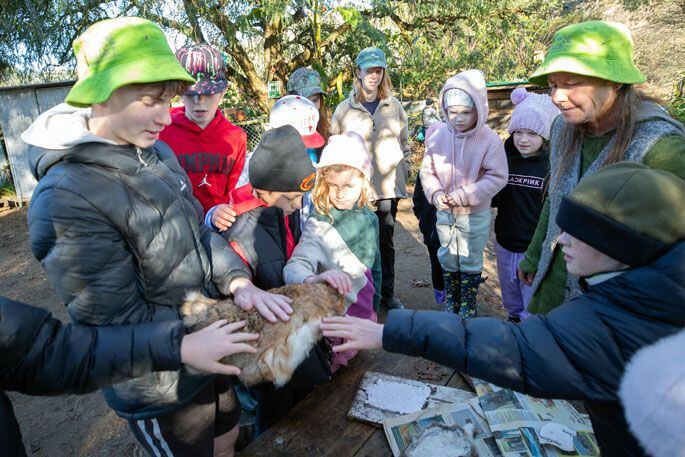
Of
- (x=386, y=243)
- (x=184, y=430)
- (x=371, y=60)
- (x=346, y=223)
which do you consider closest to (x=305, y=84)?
(x=371, y=60)

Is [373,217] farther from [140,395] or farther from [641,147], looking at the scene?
[140,395]

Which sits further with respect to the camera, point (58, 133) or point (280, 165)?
point (280, 165)

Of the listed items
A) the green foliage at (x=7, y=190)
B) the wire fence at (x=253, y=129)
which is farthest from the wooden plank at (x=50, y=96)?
the wire fence at (x=253, y=129)

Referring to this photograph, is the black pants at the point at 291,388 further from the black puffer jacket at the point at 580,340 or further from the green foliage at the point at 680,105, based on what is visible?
the green foliage at the point at 680,105

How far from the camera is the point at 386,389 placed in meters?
2.04

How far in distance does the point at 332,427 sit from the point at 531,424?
2.73 feet

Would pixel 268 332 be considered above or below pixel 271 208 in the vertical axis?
below

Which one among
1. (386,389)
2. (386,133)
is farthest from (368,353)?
(386,133)

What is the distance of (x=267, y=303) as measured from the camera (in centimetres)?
150

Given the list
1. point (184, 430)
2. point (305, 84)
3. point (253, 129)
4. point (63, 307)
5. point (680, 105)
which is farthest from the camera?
point (253, 129)

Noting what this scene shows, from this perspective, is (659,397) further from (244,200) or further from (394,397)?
(244,200)

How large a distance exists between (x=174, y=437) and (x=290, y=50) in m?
9.37

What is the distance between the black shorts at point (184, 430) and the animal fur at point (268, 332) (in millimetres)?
320

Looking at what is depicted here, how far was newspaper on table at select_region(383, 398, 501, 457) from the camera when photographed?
1.62 metres
